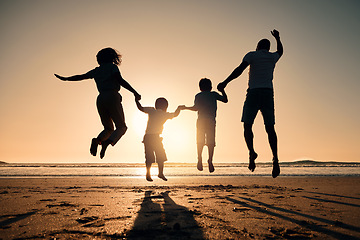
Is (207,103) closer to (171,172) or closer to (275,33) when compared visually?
(275,33)

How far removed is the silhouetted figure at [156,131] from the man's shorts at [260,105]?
2.60 metres

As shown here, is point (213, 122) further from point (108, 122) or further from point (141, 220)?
point (141, 220)

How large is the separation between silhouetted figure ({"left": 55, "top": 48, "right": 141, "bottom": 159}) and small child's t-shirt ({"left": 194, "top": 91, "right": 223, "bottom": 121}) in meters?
2.25

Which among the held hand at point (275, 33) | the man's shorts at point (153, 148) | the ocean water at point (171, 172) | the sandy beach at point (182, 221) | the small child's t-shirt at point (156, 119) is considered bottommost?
the ocean water at point (171, 172)

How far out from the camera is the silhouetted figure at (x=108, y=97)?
5.71 m

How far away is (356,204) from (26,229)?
5070 millimetres

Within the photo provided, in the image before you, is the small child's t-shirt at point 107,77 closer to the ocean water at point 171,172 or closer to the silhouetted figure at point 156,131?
A: the silhouetted figure at point 156,131

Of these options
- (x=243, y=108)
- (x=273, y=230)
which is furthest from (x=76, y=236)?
(x=243, y=108)

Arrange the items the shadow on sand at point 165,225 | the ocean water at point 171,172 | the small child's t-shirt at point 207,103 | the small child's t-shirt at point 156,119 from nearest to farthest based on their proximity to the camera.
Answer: the shadow on sand at point 165,225 → the small child's t-shirt at point 207,103 → the small child's t-shirt at point 156,119 → the ocean water at point 171,172

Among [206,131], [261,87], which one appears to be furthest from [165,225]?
[206,131]

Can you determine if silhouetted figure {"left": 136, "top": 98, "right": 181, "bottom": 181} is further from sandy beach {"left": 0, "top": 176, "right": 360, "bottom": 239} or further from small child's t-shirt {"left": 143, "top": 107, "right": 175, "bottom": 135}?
sandy beach {"left": 0, "top": 176, "right": 360, "bottom": 239}

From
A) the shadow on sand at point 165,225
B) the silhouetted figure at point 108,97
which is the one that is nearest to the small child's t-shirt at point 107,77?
the silhouetted figure at point 108,97

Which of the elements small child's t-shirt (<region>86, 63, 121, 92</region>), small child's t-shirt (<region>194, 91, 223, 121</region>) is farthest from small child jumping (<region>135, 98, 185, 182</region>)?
small child's t-shirt (<region>86, 63, 121, 92</region>)

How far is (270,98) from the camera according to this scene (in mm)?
5766
